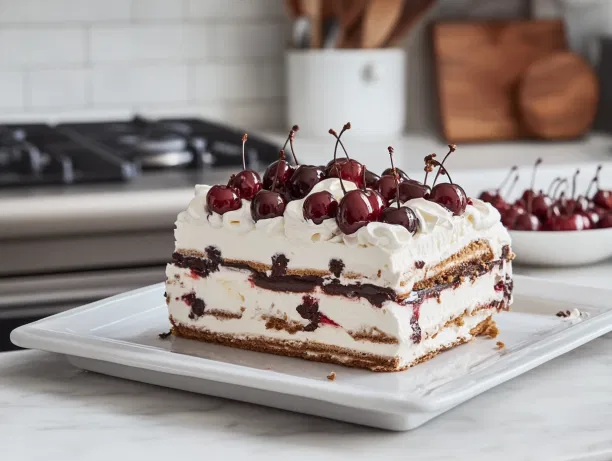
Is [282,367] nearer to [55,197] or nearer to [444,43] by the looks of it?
[55,197]

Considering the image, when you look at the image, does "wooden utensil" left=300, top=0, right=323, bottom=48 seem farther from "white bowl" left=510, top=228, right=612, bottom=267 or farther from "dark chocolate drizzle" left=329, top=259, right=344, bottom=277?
"dark chocolate drizzle" left=329, top=259, right=344, bottom=277

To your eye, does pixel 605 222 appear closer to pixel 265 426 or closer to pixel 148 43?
pixel 265 426

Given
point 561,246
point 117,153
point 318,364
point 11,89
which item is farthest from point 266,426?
point 11,89

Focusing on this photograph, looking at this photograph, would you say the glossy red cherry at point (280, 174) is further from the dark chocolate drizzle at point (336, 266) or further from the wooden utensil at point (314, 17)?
the wooden utensil at point (314, 17)

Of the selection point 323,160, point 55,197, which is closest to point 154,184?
point 55,197

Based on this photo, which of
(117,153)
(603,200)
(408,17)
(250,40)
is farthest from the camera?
(250,40)
